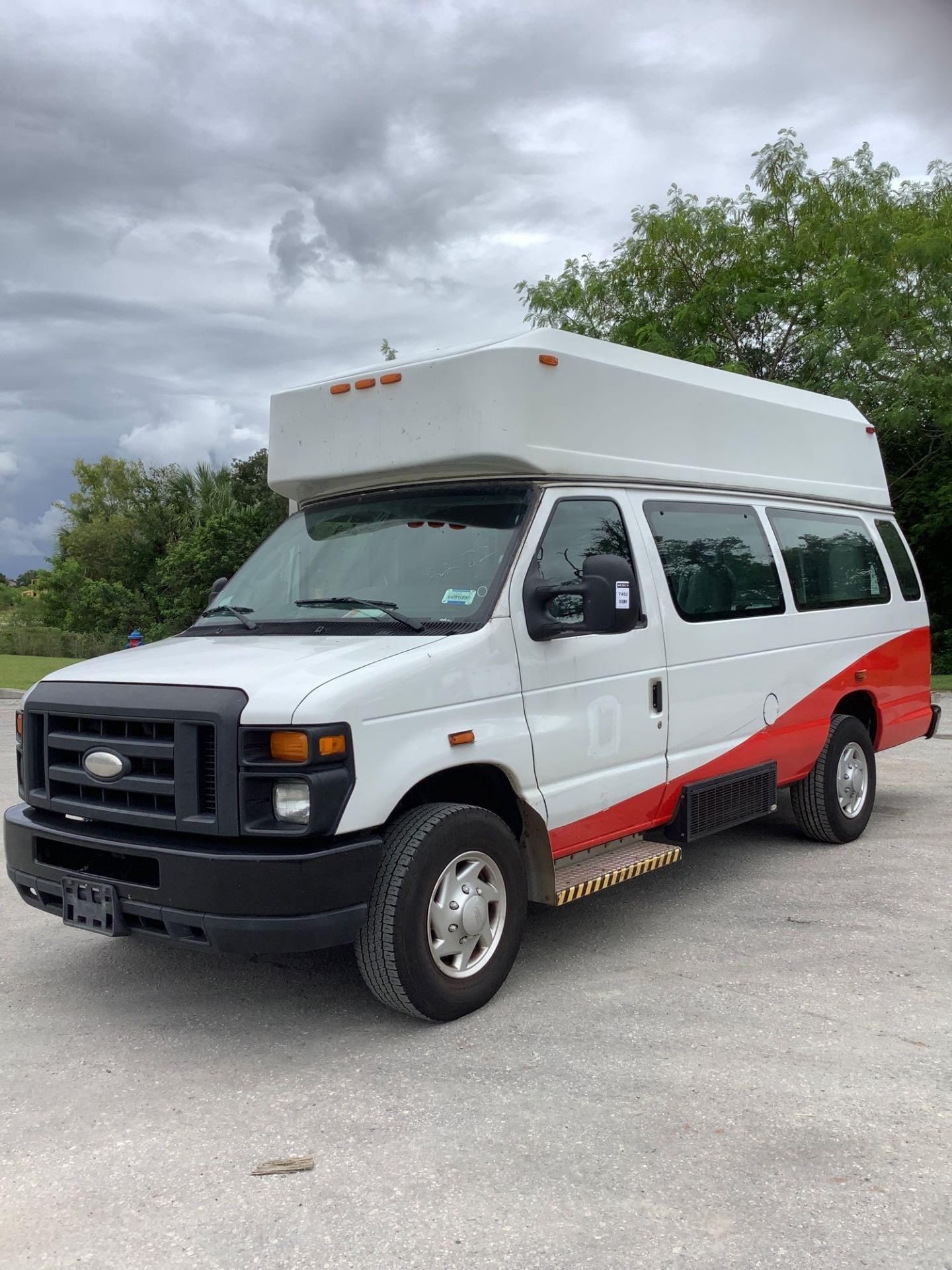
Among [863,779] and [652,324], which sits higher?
[652,324]

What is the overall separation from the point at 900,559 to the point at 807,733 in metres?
1.99

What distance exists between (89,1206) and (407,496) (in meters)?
3.20

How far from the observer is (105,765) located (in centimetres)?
411

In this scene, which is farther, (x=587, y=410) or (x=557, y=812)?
(x=587, y=410)

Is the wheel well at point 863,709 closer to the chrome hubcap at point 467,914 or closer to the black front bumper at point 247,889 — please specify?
the chrome hubcap at point 467,914

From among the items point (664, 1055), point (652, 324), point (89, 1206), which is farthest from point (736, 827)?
point (652, 324)

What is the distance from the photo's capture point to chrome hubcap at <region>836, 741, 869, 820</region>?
7.16 m

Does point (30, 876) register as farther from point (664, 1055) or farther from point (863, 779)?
point (863, 779)

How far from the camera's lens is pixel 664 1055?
3961mm

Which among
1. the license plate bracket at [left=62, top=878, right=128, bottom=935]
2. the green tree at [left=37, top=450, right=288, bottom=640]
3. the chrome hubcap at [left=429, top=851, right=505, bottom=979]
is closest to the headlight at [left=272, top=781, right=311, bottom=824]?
the chrome hubcap at [left=429, top=851, right=505, bottom=979]

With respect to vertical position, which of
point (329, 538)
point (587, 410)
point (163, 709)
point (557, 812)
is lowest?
point (557, 812)

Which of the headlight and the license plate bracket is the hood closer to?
the headlight

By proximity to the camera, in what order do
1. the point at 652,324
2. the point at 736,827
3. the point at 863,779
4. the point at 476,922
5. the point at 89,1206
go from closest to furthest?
1. the point at 89,1206
2. the point at 476,922
3. the point at 863,779
4. the point at 736,827
5. the point at 652,324

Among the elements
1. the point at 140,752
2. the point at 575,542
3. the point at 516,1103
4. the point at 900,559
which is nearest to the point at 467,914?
the point at 516,1103
